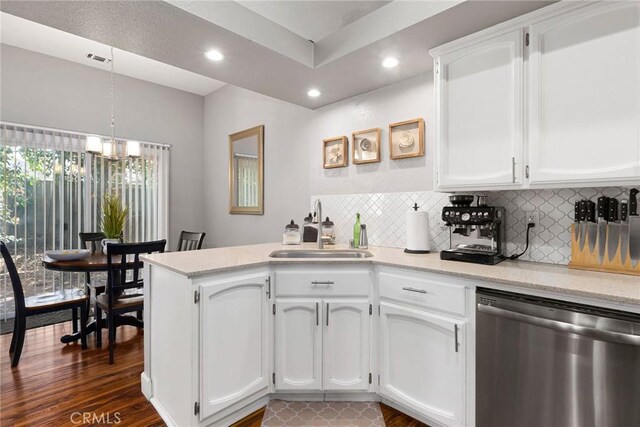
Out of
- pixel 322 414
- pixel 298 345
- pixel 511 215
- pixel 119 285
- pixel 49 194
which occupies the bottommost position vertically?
pixel 322 414

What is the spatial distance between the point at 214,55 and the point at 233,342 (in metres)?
1.77

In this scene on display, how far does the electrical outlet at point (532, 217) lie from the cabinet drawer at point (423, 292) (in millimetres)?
700

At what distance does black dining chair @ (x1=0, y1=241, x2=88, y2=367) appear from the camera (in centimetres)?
246

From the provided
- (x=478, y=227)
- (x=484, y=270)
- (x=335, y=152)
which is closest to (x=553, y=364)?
(x=484, y=270)

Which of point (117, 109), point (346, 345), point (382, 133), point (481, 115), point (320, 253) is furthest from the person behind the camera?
point (117, 109)

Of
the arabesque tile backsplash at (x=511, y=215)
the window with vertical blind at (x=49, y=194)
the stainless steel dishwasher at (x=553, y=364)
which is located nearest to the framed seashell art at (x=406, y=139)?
the arabesque tile backsplash at (x=511, y=215)

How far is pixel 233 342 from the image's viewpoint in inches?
70.7

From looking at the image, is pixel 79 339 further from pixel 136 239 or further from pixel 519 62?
pixel 519 62

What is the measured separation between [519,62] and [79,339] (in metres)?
3.96

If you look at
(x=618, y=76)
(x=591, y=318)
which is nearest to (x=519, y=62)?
(x=618, y=76)

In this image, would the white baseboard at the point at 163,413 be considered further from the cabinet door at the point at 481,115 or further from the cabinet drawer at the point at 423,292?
the cabinet door at the point at 481,115

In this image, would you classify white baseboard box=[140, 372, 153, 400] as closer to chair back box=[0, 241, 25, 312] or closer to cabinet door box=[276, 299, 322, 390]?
cabinet door box=[276, 299, 322, 390]

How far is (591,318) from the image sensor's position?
1.23 metres

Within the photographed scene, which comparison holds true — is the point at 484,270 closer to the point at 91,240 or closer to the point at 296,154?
the point at 296,154
